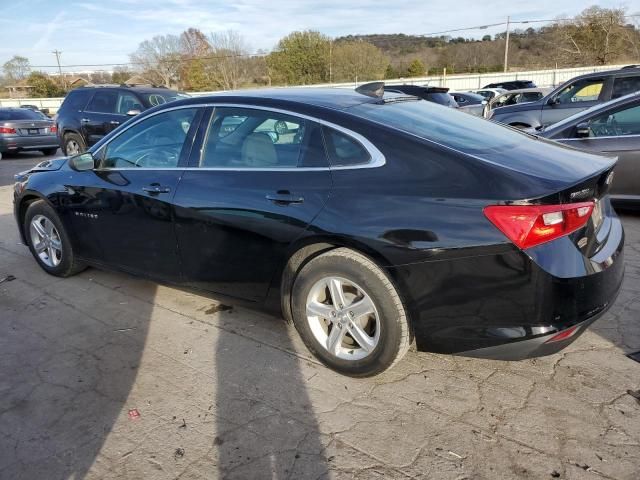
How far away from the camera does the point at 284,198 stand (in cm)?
290

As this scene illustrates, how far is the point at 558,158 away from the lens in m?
2.73

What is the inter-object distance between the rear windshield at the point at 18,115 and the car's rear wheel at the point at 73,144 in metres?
4.17

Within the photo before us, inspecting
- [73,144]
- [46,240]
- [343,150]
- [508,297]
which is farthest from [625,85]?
[73,144]

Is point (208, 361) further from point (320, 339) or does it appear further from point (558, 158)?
point (558, 158)

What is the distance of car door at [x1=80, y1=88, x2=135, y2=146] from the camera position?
10.2 m

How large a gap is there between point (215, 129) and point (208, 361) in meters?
1.54

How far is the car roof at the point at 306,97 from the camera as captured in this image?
308cm

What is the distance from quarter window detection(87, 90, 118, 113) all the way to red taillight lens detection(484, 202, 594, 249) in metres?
9.79

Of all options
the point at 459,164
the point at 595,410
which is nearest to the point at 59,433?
A: the point at 459,164

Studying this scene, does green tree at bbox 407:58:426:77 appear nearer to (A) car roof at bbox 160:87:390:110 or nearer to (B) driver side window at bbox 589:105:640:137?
(B) driver side window at bbox 589:105:640:137

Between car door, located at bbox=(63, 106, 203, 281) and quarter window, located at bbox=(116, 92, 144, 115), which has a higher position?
quarter window, located at bbox=(116, 92, 144, 115)

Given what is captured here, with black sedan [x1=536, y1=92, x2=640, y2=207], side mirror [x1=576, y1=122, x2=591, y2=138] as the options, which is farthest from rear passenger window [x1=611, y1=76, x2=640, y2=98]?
side mirror [x1=576, y1=122, x2=591, y2=138]

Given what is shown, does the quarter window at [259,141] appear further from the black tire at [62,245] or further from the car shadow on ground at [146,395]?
the black tire at [62,245]

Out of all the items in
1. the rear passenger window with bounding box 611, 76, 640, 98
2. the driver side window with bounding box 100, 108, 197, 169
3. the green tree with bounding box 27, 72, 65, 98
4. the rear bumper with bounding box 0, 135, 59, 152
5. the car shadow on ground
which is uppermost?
the green tree with bounding box 27, 72, 65, 98
